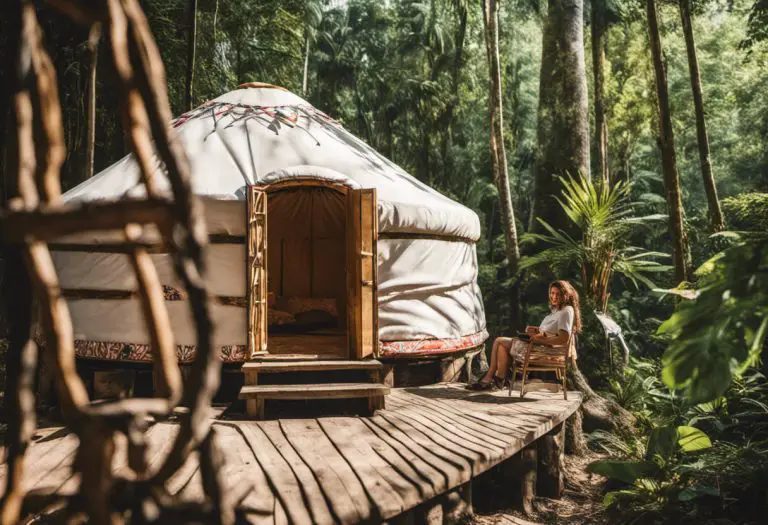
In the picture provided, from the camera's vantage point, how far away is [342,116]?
74.8ft

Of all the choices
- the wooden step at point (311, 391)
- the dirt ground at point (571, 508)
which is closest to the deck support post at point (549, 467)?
the dirt ground at point (571, 508)

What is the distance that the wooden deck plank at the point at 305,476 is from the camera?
6.84 ft

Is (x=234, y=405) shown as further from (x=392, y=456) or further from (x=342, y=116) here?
(x=342, y=116)

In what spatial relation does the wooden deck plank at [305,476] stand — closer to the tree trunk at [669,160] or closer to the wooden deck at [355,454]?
the wooden deck at [355,454]

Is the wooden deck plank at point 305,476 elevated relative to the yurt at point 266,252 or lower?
lower

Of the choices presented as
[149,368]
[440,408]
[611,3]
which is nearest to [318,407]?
[440,408]

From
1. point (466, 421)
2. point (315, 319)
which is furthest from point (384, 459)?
point (315, 319)

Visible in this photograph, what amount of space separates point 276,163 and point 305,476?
2.70 meters

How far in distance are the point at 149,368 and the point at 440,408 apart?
196 centimetres

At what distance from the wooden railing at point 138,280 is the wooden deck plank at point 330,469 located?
5.05 feet

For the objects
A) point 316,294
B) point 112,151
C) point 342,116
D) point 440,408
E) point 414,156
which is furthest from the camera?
point 342,116

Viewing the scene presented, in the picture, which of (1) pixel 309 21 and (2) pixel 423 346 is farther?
(1) pixel 309 21

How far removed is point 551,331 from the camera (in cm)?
405

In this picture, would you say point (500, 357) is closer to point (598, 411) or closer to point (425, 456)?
point (598, 411)
